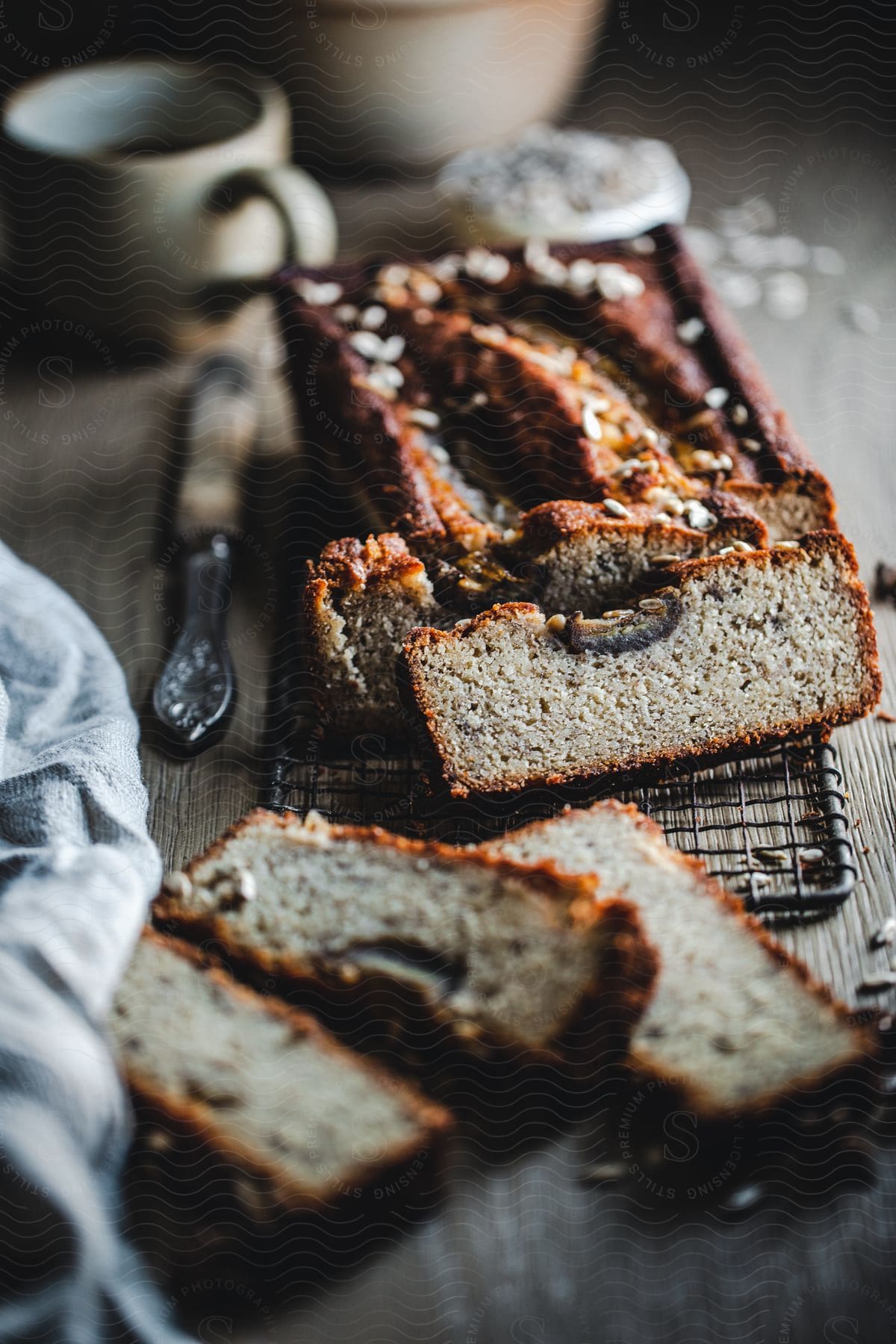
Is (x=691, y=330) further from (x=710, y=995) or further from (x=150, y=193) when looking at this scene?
(x=710, y=995)

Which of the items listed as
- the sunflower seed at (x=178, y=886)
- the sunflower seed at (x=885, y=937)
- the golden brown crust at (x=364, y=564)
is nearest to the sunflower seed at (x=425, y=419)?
the golden brown crust at (x=364, y=564)

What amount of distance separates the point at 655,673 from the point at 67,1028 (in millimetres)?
1188

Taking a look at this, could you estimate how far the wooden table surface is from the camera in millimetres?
1642

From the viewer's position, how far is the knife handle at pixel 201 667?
97.0 inches

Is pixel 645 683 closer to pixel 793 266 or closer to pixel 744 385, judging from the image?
pixel 744 385

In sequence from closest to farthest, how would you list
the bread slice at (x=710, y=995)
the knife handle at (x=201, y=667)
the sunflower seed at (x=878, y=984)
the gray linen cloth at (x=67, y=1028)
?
1. the gray linen cloth at (x=67, y=1028)
2. the bread slice at (x=710, y=995)
3. the sunflower seed at (x=878, y=984)
4. the knife handle at (x=201, y=667)

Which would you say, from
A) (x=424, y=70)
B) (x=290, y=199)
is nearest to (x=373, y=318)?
(x=290, y=199)

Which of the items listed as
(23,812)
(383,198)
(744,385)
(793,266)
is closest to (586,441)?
(744,385)

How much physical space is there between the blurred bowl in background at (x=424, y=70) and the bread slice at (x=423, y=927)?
2362 millimetres

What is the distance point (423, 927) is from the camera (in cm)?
189

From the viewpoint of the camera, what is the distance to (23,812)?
208cm

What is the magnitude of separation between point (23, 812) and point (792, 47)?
358cm

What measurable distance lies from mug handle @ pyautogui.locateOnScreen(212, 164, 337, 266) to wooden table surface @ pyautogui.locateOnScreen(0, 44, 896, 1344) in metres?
0.36

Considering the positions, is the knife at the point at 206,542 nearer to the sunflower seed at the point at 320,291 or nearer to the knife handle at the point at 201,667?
the knife handle at the point at 201,667
